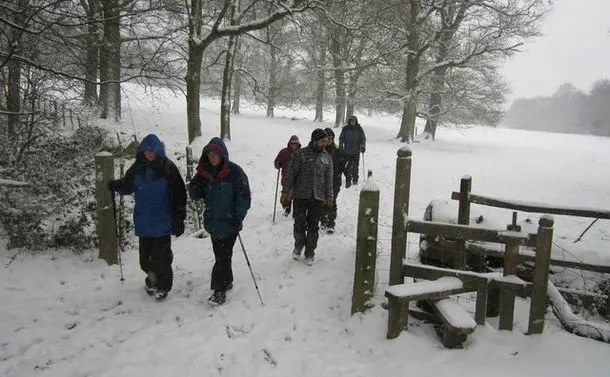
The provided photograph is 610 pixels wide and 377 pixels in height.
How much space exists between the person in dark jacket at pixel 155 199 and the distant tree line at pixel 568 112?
198 feet

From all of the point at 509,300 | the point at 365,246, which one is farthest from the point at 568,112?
the point at 365,246

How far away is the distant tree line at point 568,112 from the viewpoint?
71.6 m

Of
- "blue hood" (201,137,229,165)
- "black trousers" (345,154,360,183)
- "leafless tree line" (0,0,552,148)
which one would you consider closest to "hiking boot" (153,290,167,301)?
"blue hood" (201,137,229,165)

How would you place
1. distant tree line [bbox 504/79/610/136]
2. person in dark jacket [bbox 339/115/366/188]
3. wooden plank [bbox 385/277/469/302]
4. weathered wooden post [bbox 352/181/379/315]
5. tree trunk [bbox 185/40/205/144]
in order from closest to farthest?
wooden plank [bbox 385/277/469/302], weathered wooden post [bbox 352/181/379/315], person in dark jacket [bbox 339/115/366/188], tree trunk [bbox 185/40/205/144], distant tree line [bbox 504/79/610/136]

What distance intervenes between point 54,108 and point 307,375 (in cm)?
913

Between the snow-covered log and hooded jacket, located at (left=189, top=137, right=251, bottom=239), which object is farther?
hooded jacket, located at (left=189, top=137, right=251, bottom=239)

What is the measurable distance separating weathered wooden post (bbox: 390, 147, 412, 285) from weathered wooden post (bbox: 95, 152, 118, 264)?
3.96m

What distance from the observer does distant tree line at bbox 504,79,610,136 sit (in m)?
71.6

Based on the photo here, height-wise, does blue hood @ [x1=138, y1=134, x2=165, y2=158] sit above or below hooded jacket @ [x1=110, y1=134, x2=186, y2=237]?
above

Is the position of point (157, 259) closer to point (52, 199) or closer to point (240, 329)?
point (240, 329)

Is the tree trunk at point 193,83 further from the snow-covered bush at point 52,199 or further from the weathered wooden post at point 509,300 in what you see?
the weathered wooden post at point 509,300

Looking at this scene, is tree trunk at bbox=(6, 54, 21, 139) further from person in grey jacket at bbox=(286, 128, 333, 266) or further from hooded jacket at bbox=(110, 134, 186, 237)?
person in grey jacket at bbox=(286, 128, 333, 266)

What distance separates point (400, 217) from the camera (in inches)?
186

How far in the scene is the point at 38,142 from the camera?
9.99m
